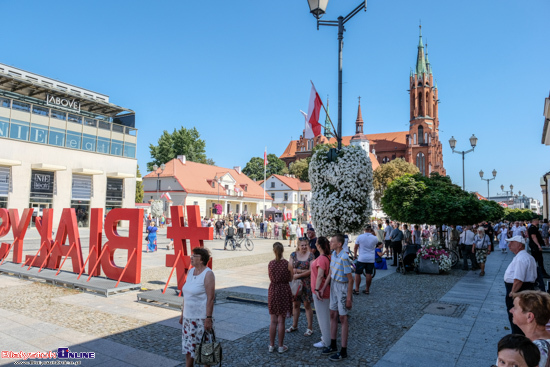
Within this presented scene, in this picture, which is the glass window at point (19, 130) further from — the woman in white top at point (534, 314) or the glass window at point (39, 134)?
the woman in white top at point (534, 314)

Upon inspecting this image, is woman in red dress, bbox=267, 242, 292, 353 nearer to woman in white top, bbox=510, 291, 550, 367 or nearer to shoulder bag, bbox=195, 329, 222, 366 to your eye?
shoulder bag, bbox=195, 329, 222, 366

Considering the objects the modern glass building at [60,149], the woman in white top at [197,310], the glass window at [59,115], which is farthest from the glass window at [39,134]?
the woman in white top at [197,310]

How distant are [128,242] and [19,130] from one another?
29.1 metres

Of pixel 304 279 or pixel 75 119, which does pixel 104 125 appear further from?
pixel 304 279

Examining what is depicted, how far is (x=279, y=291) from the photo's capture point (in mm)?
5508

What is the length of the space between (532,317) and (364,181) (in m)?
7.00

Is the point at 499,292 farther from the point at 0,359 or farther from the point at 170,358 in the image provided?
the point at 0,359

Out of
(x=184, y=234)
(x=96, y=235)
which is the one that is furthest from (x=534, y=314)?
(x=96, y=235)

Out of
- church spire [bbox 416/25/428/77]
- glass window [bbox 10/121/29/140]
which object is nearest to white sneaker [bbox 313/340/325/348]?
glass window [bbox 10/121/29/140]

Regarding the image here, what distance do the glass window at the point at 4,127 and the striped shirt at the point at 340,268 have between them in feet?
115

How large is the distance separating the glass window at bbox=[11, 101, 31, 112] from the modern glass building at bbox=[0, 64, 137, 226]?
0.05m

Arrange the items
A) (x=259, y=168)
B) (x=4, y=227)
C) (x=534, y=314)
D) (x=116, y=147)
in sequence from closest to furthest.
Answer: (x=534, y=314) → (x=4, y=227) → (x=116, y=147) → (x=259, y=168)

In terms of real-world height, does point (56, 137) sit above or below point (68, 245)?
above

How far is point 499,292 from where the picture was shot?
10086 millimetres
